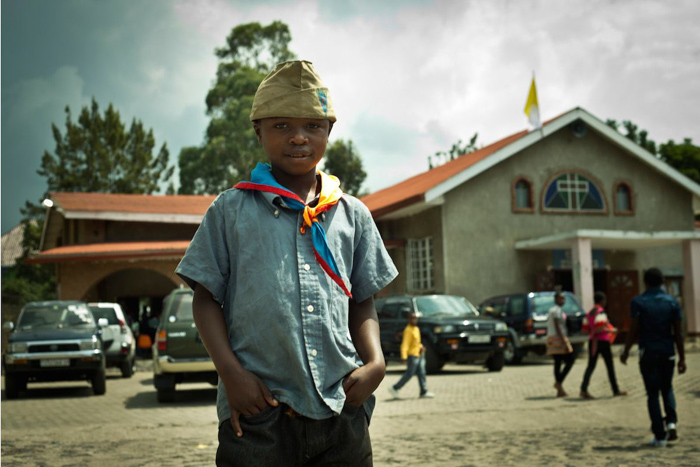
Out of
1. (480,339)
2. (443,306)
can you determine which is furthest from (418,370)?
(443,306)

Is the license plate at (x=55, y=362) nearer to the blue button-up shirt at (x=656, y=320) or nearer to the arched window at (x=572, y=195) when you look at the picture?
the blue button-up shirt at (x=656, y=320)

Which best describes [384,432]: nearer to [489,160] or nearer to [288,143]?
[288,143]

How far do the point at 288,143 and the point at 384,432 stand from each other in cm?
759

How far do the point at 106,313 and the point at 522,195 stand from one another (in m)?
13.7

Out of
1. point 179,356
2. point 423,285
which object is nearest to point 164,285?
point 423,285

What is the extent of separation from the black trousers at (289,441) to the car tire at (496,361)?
16.7m

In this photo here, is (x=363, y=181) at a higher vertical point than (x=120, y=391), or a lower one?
higher

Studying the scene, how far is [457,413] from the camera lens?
1151 centimetres

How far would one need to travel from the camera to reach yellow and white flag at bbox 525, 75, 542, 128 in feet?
89.2

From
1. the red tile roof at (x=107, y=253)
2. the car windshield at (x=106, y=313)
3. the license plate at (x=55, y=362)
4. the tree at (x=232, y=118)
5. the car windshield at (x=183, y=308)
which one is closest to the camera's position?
the car windshield at (x=183, y=308)

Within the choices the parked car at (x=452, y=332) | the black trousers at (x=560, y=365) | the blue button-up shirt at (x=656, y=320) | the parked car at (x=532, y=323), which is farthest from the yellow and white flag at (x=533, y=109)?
the blue button-up shirt at (x=656, y=320)

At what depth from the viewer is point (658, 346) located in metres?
8.58

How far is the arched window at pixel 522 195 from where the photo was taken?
27938 mm

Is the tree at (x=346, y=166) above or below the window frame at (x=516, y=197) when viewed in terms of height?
above
